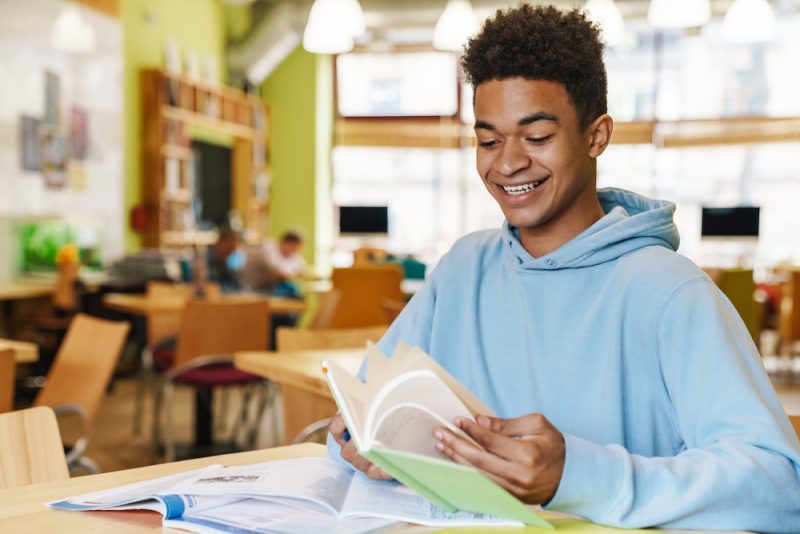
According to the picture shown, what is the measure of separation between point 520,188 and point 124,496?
0.67 m

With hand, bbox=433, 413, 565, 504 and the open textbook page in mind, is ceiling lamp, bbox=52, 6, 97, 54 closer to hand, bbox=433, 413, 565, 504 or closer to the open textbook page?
the open textbook page

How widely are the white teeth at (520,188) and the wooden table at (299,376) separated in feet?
3.74

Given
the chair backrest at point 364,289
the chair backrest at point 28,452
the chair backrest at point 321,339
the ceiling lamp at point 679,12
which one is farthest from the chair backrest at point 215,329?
the ceiling lamp at point 679,12

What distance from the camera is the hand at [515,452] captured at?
973mm

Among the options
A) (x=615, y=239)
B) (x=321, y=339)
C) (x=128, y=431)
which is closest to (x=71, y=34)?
(x=128, y=431)

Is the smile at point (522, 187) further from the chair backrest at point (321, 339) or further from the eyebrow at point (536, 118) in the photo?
the chair backrest at point (321, 339)

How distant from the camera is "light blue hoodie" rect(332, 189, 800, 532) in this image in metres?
1.02

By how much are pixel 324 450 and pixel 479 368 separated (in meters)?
0.27

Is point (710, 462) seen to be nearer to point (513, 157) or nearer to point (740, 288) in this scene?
point (513, 157)

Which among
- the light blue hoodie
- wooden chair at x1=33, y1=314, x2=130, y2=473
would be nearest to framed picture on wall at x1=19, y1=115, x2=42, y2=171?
wooden chair at x1=33, y1=314, x2=130, y2=473

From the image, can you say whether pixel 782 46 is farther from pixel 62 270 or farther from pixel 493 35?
pixel 493 35

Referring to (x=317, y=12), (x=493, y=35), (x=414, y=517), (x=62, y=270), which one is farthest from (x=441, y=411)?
(x=62, y=270)

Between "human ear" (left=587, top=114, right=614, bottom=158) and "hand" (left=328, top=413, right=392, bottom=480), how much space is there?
20.9 inches

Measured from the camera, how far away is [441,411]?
1.01 meters
